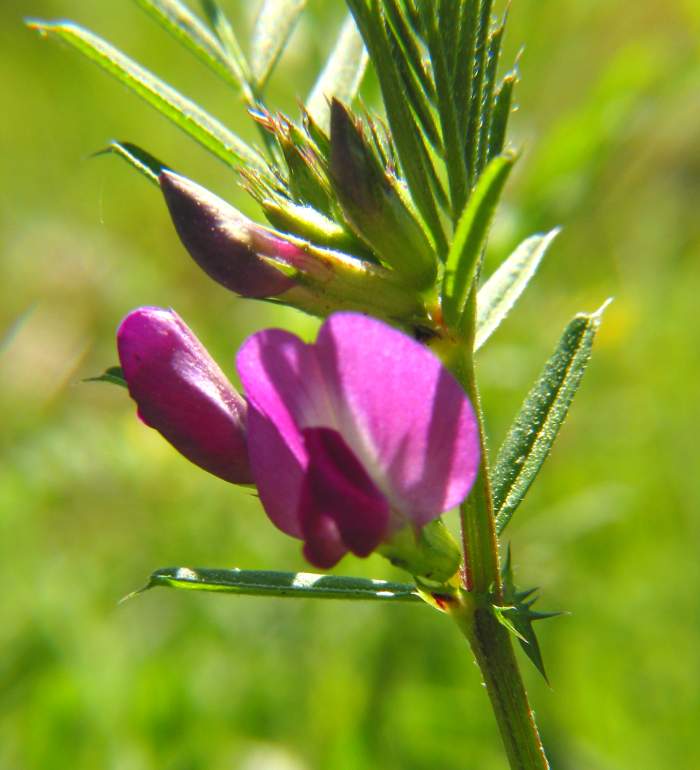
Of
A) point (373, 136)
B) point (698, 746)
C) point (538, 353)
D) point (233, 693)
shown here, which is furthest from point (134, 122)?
point (373, 136)

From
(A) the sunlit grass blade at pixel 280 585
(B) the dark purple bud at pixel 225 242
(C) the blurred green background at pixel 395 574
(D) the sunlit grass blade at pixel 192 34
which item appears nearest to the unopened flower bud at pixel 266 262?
(B) the dark purple bud at pixel 225 242

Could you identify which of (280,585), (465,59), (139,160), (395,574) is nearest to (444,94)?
(465,59)

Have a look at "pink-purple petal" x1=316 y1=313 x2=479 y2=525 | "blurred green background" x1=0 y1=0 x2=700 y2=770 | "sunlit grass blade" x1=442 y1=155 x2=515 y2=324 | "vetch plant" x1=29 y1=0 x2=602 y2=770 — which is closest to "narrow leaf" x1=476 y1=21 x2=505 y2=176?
"vetch plant" x1=29 y1=0 x2=602 y2=770

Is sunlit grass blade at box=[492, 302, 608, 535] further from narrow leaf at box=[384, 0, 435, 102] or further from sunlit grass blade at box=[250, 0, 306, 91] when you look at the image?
sunlit grass blade at box=[250, 0, 306, 91]

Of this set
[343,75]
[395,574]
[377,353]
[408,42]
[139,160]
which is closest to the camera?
[377,353]

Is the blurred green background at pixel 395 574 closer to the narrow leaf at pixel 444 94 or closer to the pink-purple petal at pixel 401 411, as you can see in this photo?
the narrow leaf at pixel 444 94

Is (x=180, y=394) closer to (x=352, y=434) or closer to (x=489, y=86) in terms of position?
(x=352, y=434)
